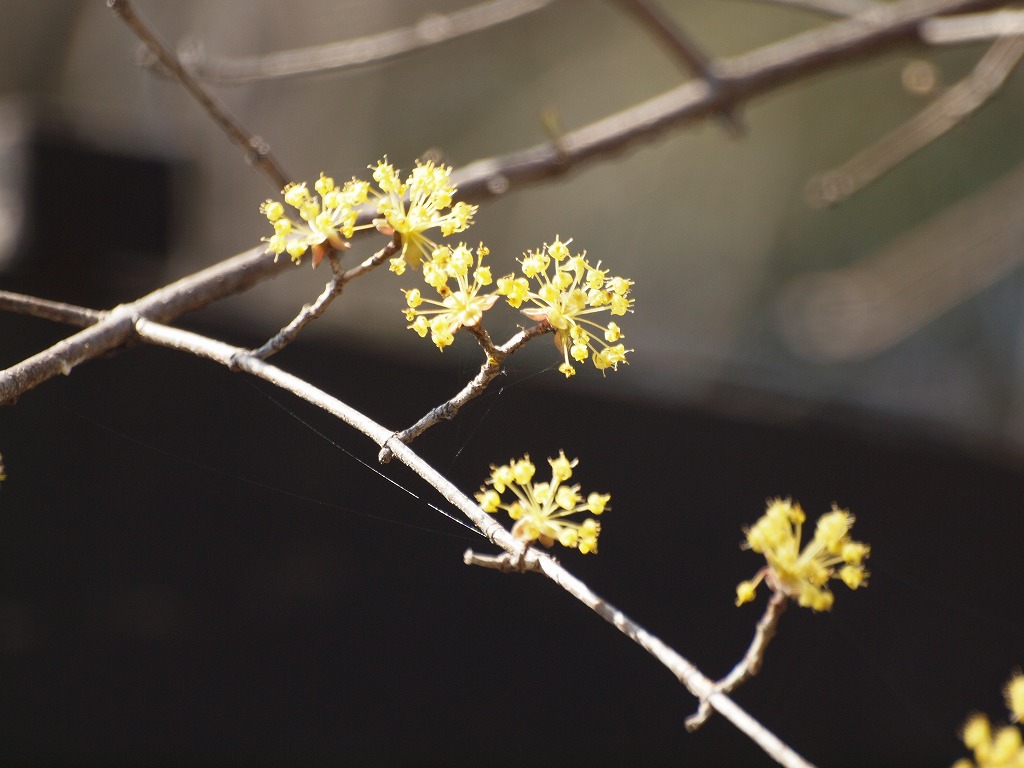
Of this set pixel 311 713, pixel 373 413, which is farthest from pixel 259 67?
pixel 311 713

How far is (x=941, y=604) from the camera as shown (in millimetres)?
2490

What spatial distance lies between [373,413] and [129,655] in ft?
2.37

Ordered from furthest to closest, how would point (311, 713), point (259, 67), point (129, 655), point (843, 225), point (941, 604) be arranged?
point (843, 225) < point (941, 604) < point (311, 713) < point (129, 655) < point (259, 67)

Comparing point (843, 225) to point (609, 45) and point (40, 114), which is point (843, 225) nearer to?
point (609, 45)

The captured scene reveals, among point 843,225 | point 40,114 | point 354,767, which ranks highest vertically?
point 843,225

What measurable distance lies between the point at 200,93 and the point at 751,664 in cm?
79

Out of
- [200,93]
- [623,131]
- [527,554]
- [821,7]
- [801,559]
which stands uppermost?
[821,7]

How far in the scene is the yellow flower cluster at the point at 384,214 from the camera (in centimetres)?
73

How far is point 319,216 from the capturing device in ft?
2.47

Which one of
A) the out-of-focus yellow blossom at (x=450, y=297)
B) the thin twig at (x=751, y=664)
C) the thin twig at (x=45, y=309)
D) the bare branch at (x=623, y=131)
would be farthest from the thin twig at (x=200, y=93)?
the thin twig at (x=751, y=664)

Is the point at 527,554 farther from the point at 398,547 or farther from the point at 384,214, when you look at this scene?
the point at 398,547

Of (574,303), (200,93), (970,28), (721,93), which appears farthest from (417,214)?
(970,28)

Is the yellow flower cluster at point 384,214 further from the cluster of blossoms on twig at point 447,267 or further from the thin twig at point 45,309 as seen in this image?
the thin twig at point 45,309

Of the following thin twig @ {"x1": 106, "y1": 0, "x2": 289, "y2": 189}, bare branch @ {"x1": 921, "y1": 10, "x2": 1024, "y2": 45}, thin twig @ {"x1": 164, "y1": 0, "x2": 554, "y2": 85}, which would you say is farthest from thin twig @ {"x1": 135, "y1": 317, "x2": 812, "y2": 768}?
bare branch @ {"x1": 921, "y1": 10, "x2": 1024, "y2": 45}
